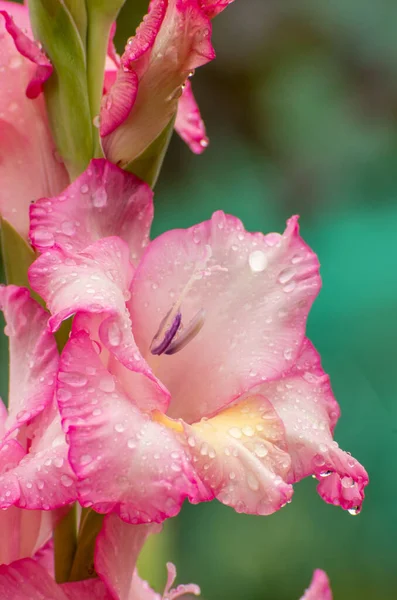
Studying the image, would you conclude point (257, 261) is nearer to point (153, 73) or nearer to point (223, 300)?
point (223, 300)

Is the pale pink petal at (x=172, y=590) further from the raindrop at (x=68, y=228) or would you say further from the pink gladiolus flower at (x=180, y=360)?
the raindrop at (x=68, y=228)

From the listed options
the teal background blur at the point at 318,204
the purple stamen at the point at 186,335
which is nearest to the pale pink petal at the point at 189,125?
the purple stamen at the point at 186,335

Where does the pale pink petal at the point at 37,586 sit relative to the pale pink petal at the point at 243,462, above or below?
below

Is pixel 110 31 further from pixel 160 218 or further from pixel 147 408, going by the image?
pixel 160 218

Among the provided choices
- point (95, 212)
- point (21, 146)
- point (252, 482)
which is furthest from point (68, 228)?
point (252, 482)

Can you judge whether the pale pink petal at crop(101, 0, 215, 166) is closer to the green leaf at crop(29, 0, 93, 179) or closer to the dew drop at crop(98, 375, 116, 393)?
the green leaf at crop(29, 0, 93, 179)

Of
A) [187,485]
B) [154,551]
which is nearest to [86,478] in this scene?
[187,485]

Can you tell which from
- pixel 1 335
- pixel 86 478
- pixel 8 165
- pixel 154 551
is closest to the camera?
pixel 86 478
